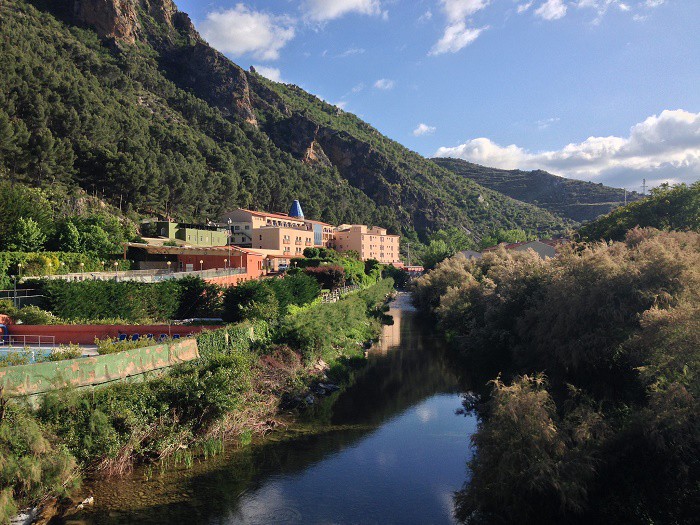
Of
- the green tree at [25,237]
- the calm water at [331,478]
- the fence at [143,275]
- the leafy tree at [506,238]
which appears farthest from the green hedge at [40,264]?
the leafy tree at [506,238]

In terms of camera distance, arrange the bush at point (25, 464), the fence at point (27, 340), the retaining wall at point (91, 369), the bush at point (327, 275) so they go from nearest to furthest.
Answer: the bush at point (25, 464) < the retaining wall at point (91, 369) < the fence at point (27, 340) < the bush at point (327, 275)

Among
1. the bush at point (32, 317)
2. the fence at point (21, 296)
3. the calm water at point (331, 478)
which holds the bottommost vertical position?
the calm water at point (331, 478)

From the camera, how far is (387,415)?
2556cm

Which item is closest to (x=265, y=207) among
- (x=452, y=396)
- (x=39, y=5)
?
(x=39, y=5)

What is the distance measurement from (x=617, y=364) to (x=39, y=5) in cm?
14640

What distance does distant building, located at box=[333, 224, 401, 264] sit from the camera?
106 metres

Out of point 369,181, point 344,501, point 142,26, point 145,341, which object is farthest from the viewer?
point 369,181

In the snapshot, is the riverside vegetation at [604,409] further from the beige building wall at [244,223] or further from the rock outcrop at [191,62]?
the rock outcrop at [191,62]

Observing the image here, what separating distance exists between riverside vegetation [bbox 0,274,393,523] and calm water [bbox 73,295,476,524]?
114 centimetres

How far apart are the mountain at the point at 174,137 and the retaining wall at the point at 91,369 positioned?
5137 centimetres

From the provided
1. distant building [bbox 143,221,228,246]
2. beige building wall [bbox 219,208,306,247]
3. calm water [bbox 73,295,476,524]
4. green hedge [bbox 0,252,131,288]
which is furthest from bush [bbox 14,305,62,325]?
beige building wall [bbox 219,208,306,247]

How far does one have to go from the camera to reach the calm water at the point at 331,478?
1543 cm

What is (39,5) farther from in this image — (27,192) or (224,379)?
(224,379)

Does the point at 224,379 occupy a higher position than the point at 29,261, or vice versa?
the point at 29,261
